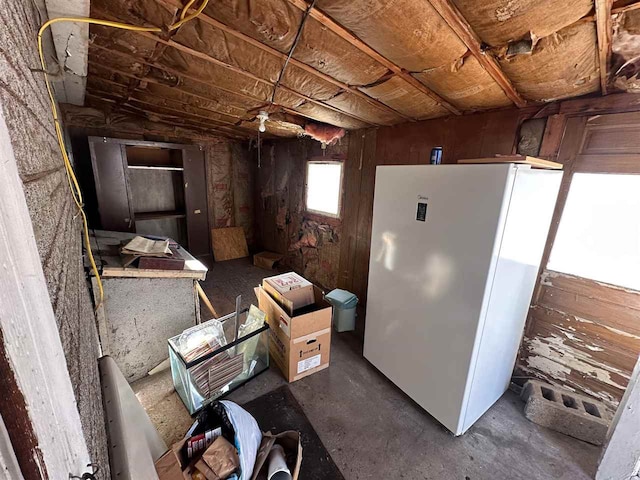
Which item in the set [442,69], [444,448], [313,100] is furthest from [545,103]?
[444,448]

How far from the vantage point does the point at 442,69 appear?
135 centimetres

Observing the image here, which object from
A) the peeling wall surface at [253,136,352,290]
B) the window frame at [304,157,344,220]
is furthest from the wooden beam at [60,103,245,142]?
the window frame at [304,157,344,220]

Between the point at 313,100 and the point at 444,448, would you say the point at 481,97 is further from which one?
the point at 444,448

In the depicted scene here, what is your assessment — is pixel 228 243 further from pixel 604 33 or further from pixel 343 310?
pixel 604 33

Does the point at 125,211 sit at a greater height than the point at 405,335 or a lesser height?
greater

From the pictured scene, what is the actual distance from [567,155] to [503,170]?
837mm

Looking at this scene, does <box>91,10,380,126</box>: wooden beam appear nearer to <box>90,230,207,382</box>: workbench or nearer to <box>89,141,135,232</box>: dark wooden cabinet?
<box>90,230,207,382</box>: workbench

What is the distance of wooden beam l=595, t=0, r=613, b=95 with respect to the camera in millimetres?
901

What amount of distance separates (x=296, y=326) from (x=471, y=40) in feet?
6.44

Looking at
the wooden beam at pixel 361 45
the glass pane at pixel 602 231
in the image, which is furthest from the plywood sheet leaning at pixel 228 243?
the glass pane at pixel 602 231

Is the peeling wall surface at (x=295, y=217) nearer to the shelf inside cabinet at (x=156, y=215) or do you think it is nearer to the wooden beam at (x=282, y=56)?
the wooden beam at (x=282, y=56)

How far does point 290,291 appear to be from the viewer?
222 centimetres

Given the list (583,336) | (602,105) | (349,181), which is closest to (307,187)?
(349,181)

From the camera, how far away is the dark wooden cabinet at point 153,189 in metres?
3.08
